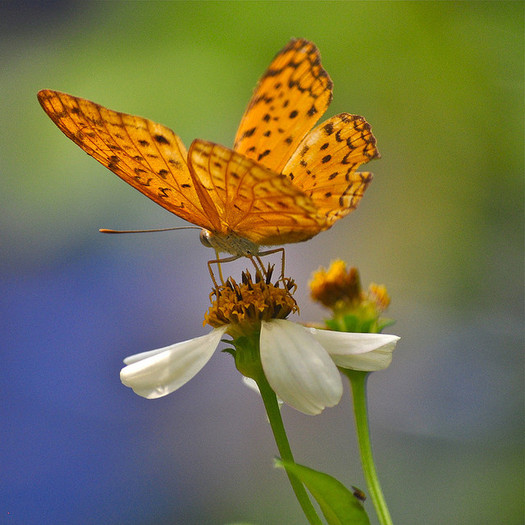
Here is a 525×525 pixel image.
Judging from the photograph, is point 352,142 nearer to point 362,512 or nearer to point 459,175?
point 362,512

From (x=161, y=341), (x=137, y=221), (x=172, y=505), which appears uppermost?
(x=137, y=221)

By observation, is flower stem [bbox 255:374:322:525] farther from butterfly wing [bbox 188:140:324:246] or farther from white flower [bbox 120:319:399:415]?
butterfly wing [bbox 188:140:324:246]

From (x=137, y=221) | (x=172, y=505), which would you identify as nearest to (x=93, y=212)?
(x=137, y=221)

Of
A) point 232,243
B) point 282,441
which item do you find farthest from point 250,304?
point 282,441

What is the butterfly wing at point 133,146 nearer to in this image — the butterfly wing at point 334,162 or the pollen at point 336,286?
the butterfly wing at point 334,162

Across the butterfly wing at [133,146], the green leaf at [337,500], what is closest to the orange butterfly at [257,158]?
the butterfly wing at [133,146]

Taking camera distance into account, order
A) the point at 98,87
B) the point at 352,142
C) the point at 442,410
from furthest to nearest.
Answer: the point at 98,87 < the point at 442,410 < the point at 352,142

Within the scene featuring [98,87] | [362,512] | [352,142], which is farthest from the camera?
[98,87]

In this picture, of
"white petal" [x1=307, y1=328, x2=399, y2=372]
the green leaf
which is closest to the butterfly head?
"white petal" [x1=307, y1=328, x2=399, y2=372]
